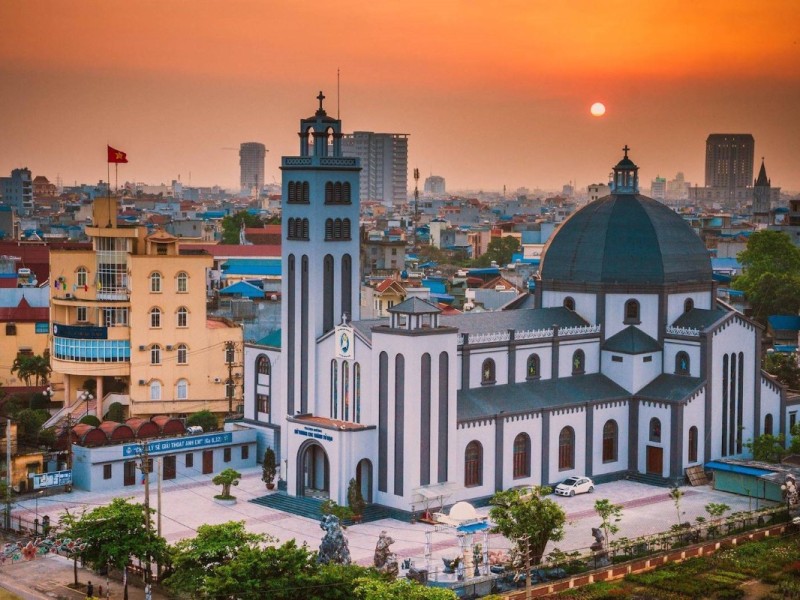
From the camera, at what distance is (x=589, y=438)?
5406 cm

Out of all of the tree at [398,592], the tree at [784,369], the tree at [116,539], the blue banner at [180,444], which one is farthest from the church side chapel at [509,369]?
Answer: the tree at [398,592]

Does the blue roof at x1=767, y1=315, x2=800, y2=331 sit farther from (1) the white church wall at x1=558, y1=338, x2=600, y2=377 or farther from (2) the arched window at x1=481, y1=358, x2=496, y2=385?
(2) the arched window at x1=481, y1=358, x2=496, y2=385

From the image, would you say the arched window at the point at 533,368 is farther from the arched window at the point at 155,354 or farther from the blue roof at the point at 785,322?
the blue roof at the point at 785,322

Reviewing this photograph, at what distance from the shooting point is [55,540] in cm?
4072

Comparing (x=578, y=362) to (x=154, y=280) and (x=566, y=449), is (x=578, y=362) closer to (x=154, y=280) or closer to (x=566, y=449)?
(x=566, y=449)

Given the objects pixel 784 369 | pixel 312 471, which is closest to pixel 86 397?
pixel 312 471

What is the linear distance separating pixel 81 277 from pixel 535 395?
81.1 ft

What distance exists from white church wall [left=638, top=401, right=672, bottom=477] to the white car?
11.1 feet

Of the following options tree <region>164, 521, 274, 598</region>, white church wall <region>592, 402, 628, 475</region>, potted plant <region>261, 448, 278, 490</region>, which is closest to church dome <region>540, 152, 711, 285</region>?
white church wall <region>592, 402, 628, 475</region>

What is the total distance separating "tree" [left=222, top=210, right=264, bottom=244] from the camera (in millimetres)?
151750

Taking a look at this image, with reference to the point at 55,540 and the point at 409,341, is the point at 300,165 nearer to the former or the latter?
the point at 409,341

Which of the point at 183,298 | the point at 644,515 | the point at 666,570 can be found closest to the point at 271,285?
the point at 183,298

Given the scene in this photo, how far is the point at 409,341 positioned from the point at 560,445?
9121 mm

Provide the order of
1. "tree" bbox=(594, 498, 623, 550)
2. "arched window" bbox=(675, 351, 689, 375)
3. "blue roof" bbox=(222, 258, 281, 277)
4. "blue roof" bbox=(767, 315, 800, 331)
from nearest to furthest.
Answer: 1. "tree" bbox=(594, 498, 623, 550)
2. "arched window" bbox=(675, 351, 689, 375)
3. "blue roof" bbox=(767, 315, 800, 331)
4. "blue roof" bbox=(222, 258, 281, 277)
